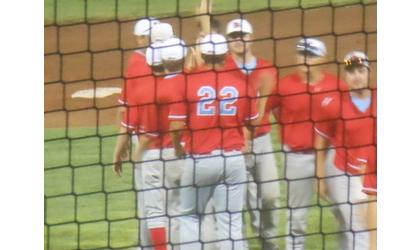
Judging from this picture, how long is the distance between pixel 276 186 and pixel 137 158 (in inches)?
9.6

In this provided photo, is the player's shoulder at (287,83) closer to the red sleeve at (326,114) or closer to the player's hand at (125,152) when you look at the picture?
the red sleeve at (326,114)

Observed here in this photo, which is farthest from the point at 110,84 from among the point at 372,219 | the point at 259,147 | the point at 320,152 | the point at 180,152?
the point at 372,219

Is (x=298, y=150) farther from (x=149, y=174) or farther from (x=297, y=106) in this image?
(x=149, y=174)

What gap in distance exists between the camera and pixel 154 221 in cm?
173

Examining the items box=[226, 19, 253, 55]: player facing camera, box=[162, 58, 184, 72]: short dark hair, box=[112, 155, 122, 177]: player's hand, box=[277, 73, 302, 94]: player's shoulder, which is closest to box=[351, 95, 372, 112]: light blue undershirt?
box=[277, 73, 302, 94]: player's shoulder

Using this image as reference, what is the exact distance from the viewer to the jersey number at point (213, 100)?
1.71 m

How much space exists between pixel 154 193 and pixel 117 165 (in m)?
0.08

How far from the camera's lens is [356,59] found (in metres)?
1.70

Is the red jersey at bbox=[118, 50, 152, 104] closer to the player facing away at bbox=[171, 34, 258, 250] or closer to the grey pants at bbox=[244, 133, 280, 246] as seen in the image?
the player facing away at bbox=[171, 34, 258, 250]

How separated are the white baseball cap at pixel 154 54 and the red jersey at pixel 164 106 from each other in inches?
1.1

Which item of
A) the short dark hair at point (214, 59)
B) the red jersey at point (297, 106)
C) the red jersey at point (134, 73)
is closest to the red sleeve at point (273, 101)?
the red jersey at point (297, 106)

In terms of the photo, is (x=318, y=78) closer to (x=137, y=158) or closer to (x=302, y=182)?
(x=302, y=182)
